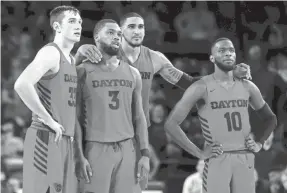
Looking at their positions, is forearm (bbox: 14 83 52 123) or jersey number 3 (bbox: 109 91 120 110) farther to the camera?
jersey number 3 (bbox: 109 91 120 110)

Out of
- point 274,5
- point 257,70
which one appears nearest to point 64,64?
point 257,70

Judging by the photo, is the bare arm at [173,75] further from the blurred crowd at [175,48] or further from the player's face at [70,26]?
the blurred crowd at [175,48]

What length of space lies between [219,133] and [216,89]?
0.43m

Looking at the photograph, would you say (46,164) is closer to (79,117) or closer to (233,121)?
(79,117)

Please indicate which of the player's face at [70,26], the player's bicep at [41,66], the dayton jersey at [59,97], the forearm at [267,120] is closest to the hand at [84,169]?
the dayton jersey at [59,97]

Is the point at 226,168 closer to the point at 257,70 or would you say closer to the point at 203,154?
the point at 203,154

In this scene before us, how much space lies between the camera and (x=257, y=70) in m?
10.8

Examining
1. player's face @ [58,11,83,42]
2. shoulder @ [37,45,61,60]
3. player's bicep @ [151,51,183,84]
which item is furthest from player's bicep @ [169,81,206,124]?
shoulder @ [37,45,61,60]

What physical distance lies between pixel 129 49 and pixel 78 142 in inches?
49.1

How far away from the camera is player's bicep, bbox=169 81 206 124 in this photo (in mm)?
5980

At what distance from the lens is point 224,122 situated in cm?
588

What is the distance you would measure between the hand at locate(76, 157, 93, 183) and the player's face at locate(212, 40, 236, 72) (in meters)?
1.64

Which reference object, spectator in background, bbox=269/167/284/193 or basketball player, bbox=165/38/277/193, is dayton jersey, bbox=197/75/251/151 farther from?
spectator in background, bbox=269/167/284/193

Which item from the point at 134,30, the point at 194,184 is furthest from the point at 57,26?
the point at 194,184
